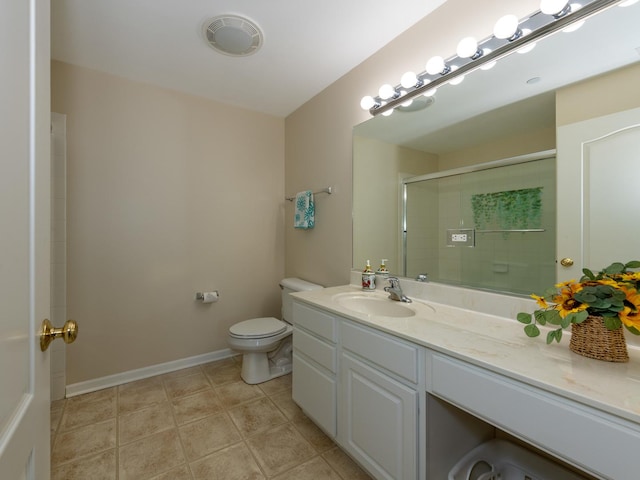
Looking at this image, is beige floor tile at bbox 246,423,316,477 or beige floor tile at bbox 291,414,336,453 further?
beige floor tile at bbox 291,414,336,453

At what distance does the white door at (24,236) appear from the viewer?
0.47 m

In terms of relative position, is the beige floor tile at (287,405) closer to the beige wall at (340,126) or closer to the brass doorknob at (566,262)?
the beige wall at (340,126)

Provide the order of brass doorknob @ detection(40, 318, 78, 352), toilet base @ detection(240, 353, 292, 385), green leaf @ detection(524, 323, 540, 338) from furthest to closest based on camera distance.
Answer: toilet base @ detection(240, 353, 292, 385)
green leaf @ detection(524, 323, 540, 338)
brass doorknob @ detection(40, 318, 78, 352)

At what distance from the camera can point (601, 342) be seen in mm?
852

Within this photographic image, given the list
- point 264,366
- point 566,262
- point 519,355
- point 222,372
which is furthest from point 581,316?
point 222,372

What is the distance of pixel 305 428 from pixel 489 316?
3.98ft

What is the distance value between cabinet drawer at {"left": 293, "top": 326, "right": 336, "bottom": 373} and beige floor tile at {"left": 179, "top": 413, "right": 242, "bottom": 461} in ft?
1.93

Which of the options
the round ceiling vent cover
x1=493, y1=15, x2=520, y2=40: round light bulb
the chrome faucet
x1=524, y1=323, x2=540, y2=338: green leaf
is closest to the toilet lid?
the chrome faucet

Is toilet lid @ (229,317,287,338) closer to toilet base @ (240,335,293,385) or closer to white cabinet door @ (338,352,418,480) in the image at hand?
toilet base @ (240,335,293,385)

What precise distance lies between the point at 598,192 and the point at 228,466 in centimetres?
198

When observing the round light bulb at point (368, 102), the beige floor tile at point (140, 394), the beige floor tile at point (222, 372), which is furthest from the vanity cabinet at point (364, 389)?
the round light bulb at point (368, 102)

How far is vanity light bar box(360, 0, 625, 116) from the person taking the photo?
3.49ft

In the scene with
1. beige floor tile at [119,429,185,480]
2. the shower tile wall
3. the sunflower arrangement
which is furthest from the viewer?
the shower tile wall

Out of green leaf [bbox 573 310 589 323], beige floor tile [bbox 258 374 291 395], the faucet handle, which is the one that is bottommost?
beige floor tile [bbox 258 374 291 395]
